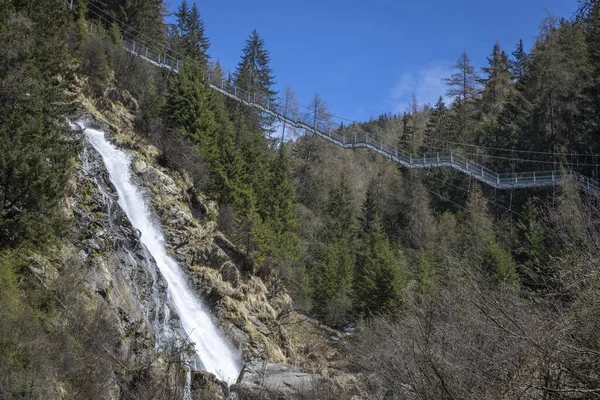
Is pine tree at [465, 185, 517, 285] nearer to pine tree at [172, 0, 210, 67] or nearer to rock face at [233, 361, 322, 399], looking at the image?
rock face at [233, 361, 322, 399]

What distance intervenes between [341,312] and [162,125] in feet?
51.7

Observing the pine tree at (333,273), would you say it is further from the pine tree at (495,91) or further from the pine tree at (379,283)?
the pine tree at (495,91)

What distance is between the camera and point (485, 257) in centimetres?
2594

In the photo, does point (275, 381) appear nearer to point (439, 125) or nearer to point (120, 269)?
point (120, 269)

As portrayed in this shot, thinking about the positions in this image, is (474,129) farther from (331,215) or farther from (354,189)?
(331,215)

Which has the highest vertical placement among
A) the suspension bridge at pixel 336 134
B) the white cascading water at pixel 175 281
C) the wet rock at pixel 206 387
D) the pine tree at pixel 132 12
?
the pine tree at pixel 132 12

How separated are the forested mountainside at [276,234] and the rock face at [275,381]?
191 millimetres

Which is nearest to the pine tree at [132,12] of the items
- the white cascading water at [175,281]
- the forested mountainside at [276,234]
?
the forested mountainside at [276,234]

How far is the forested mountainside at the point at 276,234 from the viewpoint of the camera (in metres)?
6.76

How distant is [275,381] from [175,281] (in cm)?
598

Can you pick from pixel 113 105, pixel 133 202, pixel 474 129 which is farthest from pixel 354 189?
pixel 133 202

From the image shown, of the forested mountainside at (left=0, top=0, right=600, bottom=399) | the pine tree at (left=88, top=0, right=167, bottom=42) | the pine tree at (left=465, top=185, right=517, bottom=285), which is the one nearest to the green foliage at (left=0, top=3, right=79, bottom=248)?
the forested mountainside at (left=0, top=0, right=600, bottom=399)

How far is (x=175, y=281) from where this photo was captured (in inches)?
757

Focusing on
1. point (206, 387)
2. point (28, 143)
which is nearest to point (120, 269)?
point (206, 387)
